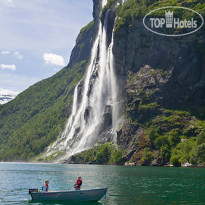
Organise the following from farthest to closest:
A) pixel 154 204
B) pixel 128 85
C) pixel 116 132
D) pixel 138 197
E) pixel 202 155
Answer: pixel 128 85, pixel 116 132, pixel 202 155, pixel 138 197, pixel 154 204

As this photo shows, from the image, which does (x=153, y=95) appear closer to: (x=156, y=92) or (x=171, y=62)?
(x=156, y=92)

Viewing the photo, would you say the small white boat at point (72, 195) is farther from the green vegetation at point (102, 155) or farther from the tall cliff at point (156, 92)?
the green vegetation at point (102, 155)

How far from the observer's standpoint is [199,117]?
142 meters

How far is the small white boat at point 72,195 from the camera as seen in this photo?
1519 inches

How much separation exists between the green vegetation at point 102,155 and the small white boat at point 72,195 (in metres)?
96.6

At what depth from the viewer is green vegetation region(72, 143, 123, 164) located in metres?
136

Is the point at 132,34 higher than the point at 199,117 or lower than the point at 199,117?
higher

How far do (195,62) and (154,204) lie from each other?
133 meters

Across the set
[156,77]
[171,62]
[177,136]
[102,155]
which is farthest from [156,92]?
[102,155]

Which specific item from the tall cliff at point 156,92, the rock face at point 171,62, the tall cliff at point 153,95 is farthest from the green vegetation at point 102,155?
the rock face at point 171,62

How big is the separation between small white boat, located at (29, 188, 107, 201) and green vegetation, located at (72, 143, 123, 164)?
317 ft

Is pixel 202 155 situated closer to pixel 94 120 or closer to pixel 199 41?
pixel 199 41

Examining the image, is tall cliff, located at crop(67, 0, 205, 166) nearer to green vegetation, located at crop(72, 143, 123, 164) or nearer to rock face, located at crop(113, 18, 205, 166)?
rock face, located at crop(113, 18, 205, 166)

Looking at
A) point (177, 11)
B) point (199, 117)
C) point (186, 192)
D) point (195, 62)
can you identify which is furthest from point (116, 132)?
point (186, 192)
